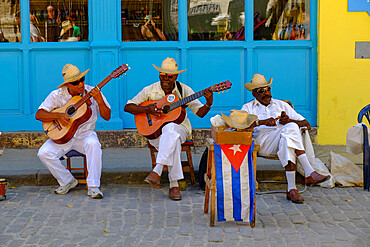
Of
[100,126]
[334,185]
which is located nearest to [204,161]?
[334,185]

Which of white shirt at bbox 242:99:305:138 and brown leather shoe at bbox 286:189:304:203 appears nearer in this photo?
brown leather shoe at bbox 286:189:304:203

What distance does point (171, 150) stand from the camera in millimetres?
5746

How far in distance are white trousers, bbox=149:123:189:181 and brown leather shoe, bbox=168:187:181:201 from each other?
106 mm

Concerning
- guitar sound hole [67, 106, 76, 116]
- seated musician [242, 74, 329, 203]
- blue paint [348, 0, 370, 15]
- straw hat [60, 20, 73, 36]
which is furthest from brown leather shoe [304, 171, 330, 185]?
straw hat [60, 20, 73, 36]

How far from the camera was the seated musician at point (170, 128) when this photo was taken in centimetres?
572

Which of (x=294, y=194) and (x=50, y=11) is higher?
(x=50, y=11)

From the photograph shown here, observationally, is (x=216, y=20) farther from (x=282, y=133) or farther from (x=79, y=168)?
(x=79, y=168)

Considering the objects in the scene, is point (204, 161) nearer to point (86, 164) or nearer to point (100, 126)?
point (86, 164)

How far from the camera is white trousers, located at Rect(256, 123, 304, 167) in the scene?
559cm

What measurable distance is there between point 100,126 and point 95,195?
2156mm

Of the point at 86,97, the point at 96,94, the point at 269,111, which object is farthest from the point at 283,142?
the point at 86,97

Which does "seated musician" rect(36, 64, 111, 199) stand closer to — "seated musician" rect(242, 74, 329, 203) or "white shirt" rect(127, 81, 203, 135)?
"white shirt" rect(127, 81, 203, 135)

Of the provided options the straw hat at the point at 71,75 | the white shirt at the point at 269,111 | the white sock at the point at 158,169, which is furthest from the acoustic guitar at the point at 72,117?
the white shirt at the point at 269,111

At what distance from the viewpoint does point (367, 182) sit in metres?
6.00
